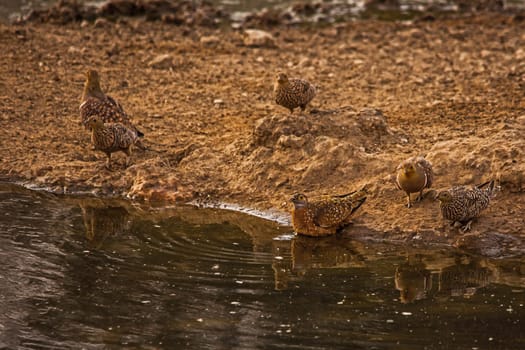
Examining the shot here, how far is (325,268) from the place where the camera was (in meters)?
9.34

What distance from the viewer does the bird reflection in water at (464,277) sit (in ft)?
28.9

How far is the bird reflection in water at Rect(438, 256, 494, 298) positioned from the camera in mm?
8812

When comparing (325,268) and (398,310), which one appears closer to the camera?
(398,310)

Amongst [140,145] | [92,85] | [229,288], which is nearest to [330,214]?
[229,288]

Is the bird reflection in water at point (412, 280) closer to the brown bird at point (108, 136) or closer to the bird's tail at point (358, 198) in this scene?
the bird's tail at point (358, 198)

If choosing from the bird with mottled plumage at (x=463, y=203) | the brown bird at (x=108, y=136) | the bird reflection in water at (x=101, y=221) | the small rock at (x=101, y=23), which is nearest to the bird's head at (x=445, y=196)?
the bird with mottled plumage at (x=463, y=203)

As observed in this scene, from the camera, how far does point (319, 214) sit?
10000 mm

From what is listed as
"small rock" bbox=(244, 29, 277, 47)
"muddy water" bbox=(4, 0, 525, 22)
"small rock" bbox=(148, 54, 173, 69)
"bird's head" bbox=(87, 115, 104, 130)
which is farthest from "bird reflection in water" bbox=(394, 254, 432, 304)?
"muddy water" bbox=(4, 0, 525, 22)

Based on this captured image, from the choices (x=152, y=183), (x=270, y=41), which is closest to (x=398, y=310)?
(x=152, y=183)

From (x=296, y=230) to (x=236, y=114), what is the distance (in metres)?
3.55

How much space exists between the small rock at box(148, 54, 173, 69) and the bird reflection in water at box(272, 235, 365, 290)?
604cm

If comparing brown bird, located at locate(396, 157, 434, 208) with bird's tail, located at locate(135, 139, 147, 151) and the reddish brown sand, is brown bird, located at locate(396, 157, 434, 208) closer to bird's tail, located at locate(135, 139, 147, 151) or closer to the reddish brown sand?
the reddish brown sand

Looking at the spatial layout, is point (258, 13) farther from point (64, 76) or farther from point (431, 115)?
point (431, 115)

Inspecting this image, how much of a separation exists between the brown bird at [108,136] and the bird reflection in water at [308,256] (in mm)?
2367
